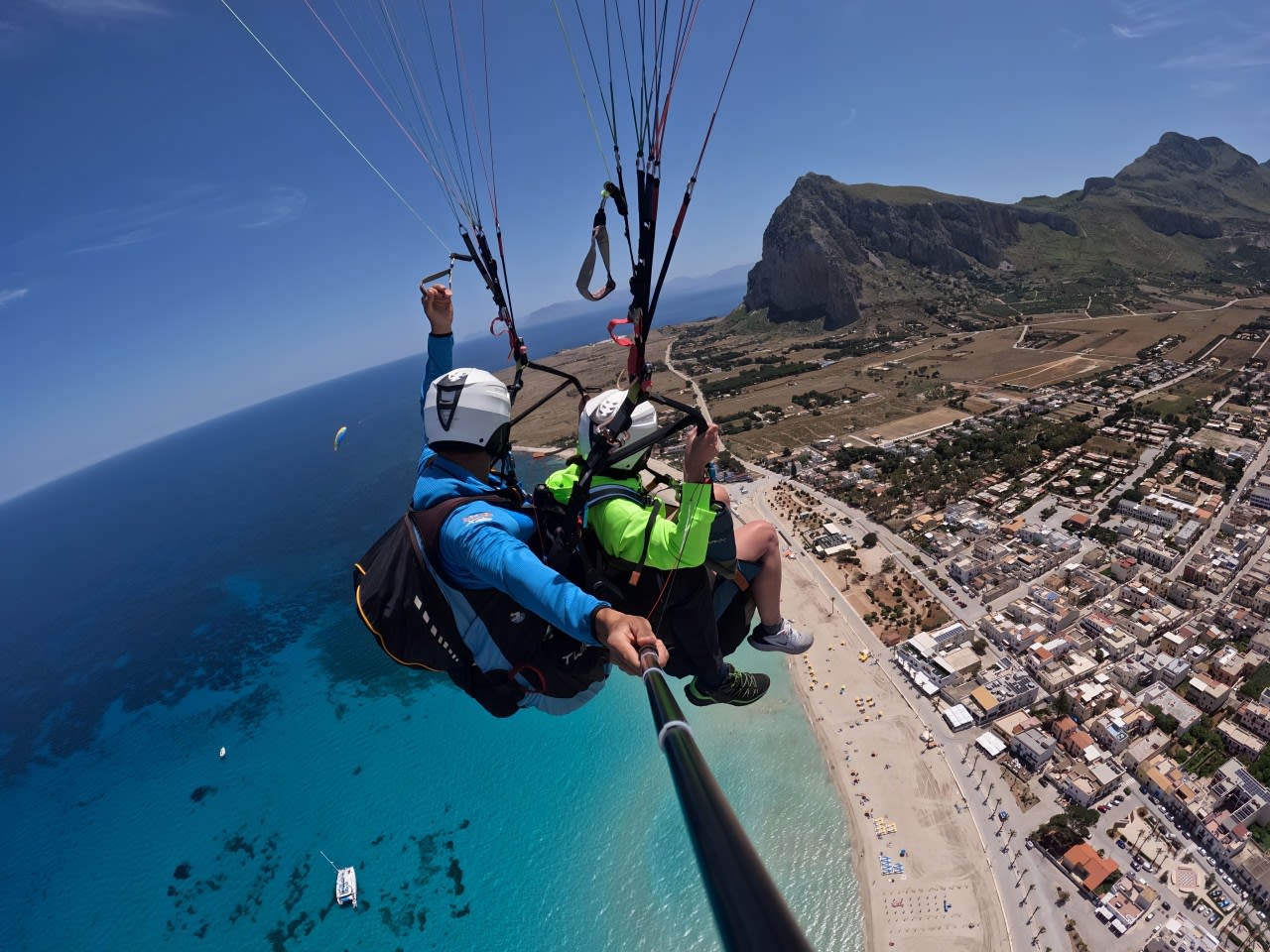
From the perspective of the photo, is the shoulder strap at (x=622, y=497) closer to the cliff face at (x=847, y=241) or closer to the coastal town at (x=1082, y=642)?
the coastal town at (x=1082, y=642)

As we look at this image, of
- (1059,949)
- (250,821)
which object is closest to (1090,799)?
(1059,949)

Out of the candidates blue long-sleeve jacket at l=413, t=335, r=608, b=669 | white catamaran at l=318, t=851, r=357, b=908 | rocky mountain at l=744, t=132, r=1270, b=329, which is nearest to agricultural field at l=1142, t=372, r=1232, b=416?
rocky mountain at l=744, t=132, r=1270, b=329

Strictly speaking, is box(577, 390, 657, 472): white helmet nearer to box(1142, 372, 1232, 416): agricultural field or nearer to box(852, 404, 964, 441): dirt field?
box(852, 404, 964, 441): dirt field

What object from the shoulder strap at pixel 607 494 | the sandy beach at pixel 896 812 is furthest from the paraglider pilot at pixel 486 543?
the sandy beach at pixel 896 812

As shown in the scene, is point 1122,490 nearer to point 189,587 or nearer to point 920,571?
point 920,571

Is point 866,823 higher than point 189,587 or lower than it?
lower

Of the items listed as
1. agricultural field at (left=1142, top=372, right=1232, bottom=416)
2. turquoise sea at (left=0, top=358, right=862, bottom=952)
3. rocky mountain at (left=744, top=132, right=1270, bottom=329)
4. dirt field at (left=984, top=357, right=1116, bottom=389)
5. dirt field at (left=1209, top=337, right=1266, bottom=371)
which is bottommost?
dirt field at (left=1209, top=337, right=1266, bottom=371)
